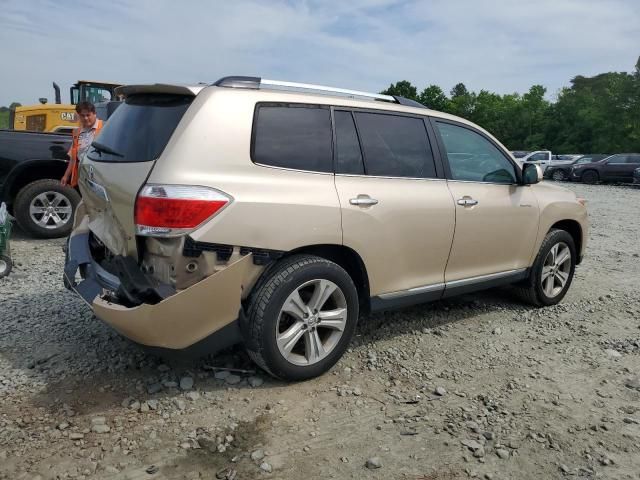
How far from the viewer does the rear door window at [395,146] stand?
3564 mm

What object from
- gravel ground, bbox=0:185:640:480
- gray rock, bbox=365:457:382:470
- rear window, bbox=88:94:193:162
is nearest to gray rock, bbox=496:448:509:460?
gravel ground, bbox=0:185:640:480

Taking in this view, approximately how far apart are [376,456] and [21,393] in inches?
81.4

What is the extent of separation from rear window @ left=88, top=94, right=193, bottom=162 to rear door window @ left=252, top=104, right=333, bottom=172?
1.51 feet

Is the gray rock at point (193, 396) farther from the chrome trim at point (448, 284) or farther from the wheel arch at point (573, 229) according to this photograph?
the wheel arch at point (573, 229)

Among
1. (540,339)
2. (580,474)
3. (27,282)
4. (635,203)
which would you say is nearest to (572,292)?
(540,339)

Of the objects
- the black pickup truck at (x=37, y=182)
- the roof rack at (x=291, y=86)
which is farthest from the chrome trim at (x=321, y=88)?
the black pickup truck at (x=37, y=182)

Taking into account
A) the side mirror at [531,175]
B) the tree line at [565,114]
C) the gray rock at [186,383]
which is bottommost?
the gray rock at [186,383]

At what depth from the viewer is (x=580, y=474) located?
254 cm

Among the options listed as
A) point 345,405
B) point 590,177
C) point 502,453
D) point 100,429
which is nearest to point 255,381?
point 345,405

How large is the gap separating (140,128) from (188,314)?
46.5 inches

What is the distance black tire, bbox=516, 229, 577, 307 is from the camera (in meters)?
4.77

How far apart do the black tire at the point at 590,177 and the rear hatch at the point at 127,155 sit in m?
25.1

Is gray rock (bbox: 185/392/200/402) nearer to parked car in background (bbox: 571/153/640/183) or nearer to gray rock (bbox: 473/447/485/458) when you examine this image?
gray rock (bbox: 473/447/485/458)

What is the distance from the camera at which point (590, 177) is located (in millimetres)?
24562
